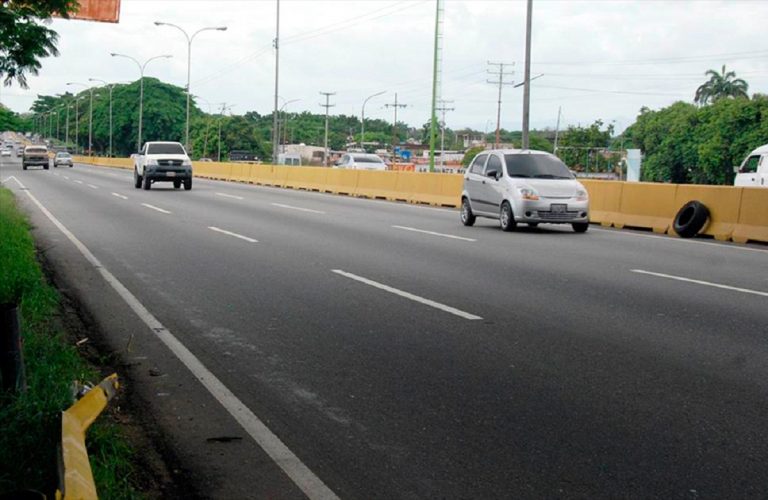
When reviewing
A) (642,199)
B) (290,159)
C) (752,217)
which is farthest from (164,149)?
(290,159)

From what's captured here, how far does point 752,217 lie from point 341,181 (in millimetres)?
20070

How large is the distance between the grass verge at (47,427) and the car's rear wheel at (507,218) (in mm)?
11831

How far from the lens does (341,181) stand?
117ft

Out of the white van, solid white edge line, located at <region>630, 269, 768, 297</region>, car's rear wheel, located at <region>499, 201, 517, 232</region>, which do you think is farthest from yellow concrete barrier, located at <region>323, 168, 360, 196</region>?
solid white edge line, located at <region>630, 269, 768, 297</region>

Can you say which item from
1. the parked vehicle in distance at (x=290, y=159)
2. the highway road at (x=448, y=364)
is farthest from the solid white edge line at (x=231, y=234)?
the parked vehicle in distance at (x=290, y=159)

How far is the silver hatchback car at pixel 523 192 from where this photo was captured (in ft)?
60.9

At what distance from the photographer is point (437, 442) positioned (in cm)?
530

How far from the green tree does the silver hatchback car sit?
9.04 meters

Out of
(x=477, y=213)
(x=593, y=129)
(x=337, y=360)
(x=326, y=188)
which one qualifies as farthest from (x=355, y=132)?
(x=337, y=360)

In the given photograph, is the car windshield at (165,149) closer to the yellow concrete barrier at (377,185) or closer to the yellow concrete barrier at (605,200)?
the yellow concrete barrier at (377,185)

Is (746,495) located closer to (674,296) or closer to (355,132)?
(674,296)

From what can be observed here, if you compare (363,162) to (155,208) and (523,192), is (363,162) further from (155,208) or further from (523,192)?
(523,192)

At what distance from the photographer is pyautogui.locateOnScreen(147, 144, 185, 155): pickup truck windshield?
3631 centimetres

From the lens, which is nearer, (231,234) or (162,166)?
(231,234)
